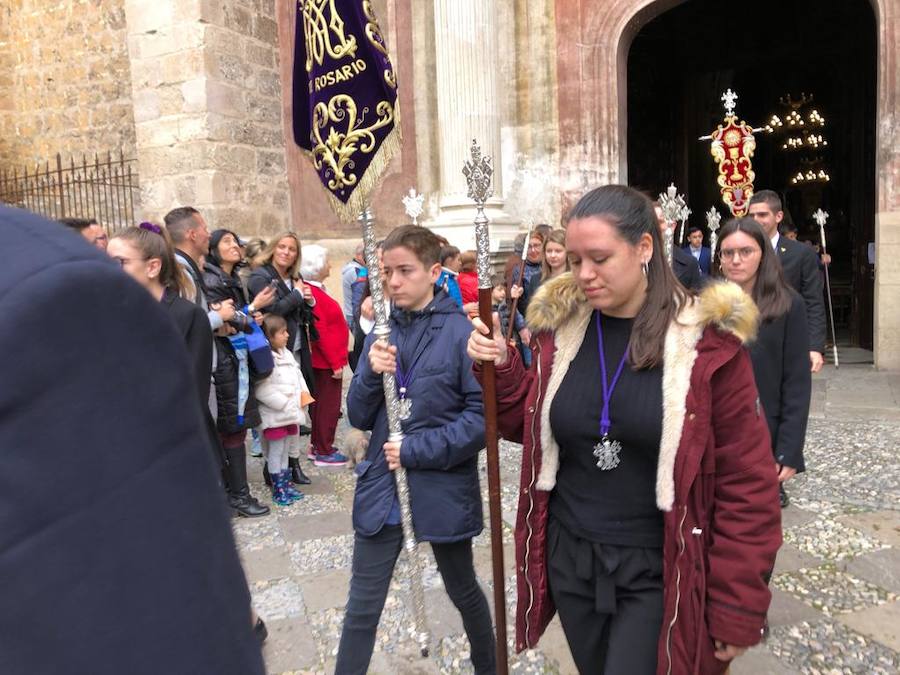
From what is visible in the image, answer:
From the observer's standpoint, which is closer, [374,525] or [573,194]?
[374,525]

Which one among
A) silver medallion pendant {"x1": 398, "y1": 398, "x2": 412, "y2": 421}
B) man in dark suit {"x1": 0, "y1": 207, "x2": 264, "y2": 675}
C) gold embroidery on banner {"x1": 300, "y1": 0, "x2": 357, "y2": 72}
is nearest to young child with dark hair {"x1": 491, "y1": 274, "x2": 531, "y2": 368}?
gold embroidery on banner {"x1": 300, "y1": 0, "x2": 357, "y2": 72}

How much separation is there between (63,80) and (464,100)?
27.7 ft

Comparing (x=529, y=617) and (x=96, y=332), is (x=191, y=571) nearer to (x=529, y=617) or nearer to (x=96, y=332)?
(x=96, y=332)

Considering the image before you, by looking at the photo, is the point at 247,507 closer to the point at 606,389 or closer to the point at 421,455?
the point at 421,455

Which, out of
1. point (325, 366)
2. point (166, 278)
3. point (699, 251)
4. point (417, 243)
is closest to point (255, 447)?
point (325, 366)

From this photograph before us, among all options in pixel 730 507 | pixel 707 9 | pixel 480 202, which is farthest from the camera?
pixel 707 9

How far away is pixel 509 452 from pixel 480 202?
168 inches

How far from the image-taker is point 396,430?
9.32 feet

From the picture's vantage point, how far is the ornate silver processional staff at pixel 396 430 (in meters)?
2.78

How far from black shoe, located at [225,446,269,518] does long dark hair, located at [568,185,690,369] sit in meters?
3.72

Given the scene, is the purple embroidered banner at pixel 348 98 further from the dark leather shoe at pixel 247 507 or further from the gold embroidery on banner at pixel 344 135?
the dark leather shoe at pixel 247 507

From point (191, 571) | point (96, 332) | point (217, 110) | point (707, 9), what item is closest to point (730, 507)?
point (191, 571)

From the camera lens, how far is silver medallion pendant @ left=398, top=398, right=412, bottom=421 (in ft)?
9.37

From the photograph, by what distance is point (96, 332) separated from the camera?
68cm
